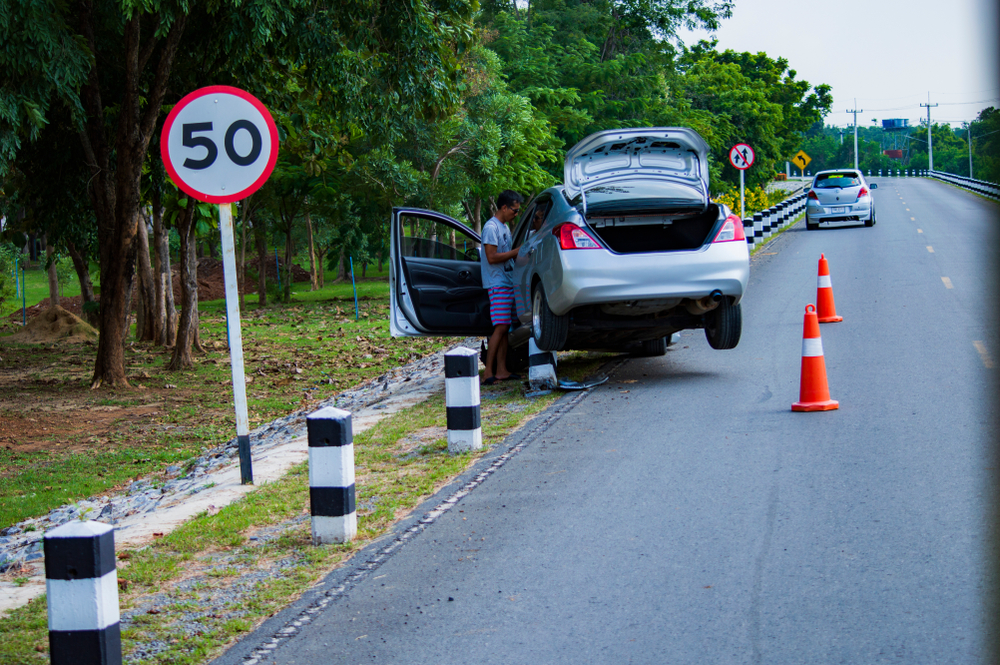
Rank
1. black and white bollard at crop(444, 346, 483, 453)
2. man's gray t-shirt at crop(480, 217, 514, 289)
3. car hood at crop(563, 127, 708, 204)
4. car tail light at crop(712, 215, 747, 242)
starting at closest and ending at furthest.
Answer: black and white bollard at crop(444, 346, 483, 453) < car tail light at crop(712, 215, 747, 242) < car hood at crop(563, 127, 708, 204) < man's gray t-shirt at crop(480, 217, 514, 289)

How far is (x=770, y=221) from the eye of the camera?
2948cm

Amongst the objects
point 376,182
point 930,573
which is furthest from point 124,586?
point 376,182

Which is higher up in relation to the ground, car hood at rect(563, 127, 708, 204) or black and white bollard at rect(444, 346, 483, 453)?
car hood at rect(563, 127, 708, 204)

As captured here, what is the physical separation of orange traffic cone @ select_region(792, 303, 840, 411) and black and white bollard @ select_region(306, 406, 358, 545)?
165 inches

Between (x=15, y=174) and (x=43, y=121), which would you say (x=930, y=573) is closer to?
(x=43, y=121)

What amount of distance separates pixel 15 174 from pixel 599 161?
1507 cm

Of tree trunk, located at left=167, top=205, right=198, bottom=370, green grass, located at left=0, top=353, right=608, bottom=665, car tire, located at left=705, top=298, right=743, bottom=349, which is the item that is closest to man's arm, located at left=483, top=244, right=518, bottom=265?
car tire, located at left=705, top=298, right=743, bottom=349

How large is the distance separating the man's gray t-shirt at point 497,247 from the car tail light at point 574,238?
121 centimetres

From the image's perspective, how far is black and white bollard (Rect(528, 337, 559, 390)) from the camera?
9945 millimetres

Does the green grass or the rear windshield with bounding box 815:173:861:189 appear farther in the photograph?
the rear windshield with bounding box 815:173:861:189

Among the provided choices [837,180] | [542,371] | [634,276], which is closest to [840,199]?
[837,180]

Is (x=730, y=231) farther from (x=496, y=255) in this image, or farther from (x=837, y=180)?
(x=837, y=180)

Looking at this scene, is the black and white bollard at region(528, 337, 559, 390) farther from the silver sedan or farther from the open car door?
the silver sedan

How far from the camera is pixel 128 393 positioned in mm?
14195
